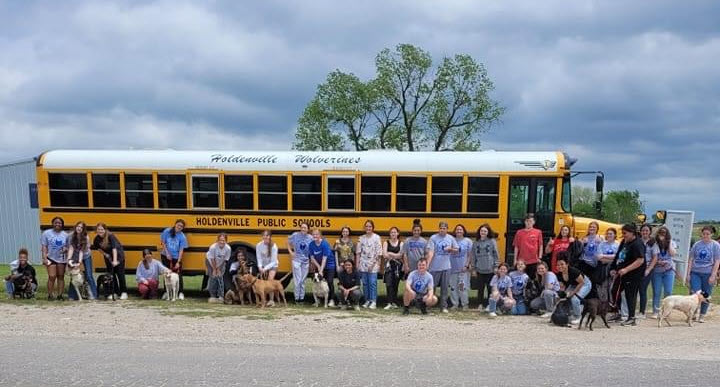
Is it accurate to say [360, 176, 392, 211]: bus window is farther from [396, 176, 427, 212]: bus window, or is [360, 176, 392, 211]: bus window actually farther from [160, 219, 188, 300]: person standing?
[160, 219, 188, 300]: person standing

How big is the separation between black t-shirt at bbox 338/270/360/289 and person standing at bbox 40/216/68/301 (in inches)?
212

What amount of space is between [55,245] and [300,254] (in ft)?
15.7

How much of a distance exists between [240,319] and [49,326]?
111 inches

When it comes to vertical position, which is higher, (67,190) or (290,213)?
(67,190)

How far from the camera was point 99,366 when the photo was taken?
6379 mm

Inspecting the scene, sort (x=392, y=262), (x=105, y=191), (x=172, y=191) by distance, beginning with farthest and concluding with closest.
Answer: (x=105, y=191)
(x=172, y=191)
(x=392, y=262)

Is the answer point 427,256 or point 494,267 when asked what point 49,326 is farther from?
Answer: point 494,267

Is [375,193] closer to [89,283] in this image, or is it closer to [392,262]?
[392,262]

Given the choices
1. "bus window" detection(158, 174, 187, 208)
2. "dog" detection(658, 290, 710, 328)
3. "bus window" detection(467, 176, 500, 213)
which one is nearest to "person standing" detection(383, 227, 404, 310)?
"bus window" detection(467, 176, 500, 213)

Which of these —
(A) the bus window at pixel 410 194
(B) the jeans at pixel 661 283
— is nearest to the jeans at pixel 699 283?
(B) the jeans at pixel 661 283

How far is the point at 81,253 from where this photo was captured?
1156 cm

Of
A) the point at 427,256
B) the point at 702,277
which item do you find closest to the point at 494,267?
the point at 427,256

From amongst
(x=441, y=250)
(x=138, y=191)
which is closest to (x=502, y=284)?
(x=441, y=250)

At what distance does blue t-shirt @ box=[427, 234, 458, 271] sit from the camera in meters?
10.7
